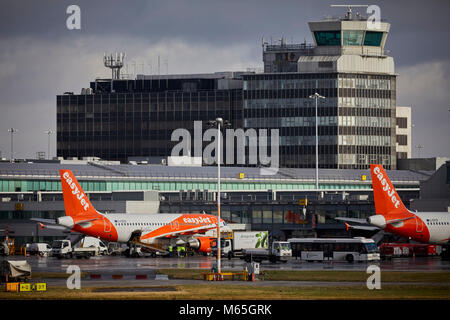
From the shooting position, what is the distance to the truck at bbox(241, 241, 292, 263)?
4690 inches

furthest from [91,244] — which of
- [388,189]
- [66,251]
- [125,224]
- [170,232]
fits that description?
[388,189]

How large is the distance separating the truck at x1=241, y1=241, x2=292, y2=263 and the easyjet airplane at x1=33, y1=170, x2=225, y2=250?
62.2ft

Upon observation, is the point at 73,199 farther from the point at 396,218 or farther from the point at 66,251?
the point at 396,218

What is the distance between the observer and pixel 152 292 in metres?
74.6

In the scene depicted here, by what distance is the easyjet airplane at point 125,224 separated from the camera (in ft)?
429

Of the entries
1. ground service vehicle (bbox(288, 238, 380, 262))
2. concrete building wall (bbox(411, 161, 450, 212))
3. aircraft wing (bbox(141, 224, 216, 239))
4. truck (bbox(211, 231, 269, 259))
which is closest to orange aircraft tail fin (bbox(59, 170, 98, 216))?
aircraft wing (bbox(141, 224, 216, 239))

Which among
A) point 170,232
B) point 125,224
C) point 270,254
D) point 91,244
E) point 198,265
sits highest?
point 125,224

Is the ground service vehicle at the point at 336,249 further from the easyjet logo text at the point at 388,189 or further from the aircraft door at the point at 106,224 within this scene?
the aircraft door at the point at 106,224

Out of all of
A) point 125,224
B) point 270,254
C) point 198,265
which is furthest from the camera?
point 125,224

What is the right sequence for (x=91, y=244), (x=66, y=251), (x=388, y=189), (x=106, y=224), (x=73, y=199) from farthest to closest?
(x=91, y=244) < (x=66, y=251) < (x=106, y=224) < (x=73, y=199) < (x=388, y=189)

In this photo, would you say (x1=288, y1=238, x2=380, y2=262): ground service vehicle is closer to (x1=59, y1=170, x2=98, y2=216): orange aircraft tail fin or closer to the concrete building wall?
the concrete building wall

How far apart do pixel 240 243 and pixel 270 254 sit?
459 inches

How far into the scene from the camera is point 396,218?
12112 cm

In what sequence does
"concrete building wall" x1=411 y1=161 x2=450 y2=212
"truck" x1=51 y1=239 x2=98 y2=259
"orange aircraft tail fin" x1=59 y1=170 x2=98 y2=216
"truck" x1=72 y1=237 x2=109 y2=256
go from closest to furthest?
"orange aircraft tail fin" x1=59 y1=170 x2=98 y2=216 < "truck" x1=51 y1=239 x2=98 y2=259 < "truck" x1=72 y1=237 x2=109 y2=256 < "concrete building wall" x1=411 y1=161 x2=450 y2=212
